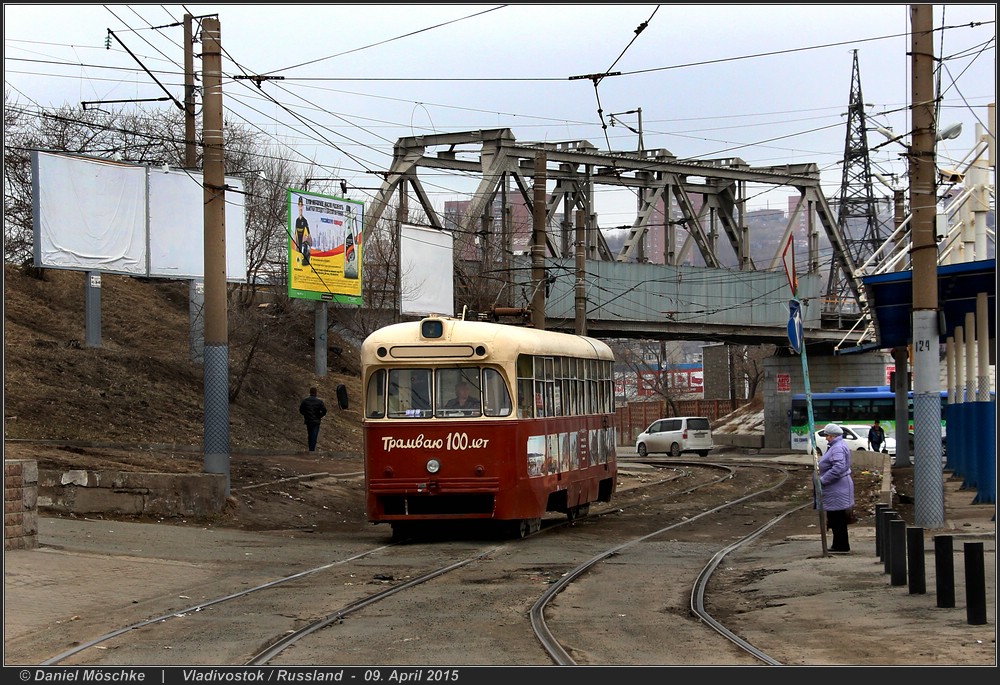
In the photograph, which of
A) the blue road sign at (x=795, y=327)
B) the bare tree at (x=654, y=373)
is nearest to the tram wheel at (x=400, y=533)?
the blue road sign at (x=795, y=327)

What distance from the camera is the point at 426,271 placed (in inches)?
1569

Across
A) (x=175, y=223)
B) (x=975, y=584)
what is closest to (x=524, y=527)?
(x=975, y=584)

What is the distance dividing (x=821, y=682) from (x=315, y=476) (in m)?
17.8

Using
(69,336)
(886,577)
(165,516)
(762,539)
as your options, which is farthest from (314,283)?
(886,577)

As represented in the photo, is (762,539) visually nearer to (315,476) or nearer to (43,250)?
(315,476)

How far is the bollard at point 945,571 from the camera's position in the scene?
34.4ft

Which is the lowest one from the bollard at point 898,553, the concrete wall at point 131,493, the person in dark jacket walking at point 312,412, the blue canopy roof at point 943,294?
the bollard at point 898,553

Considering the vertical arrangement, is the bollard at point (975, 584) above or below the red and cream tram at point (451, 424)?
below

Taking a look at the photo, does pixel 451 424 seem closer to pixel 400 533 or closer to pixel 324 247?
pixel 400 533

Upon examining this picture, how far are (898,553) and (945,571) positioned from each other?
1.71 meters

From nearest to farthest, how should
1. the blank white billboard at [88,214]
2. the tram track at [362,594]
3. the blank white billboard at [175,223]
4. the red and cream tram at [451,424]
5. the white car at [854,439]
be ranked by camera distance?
the tram track at [362,594], the red and cream tram at [451,424], the blank white billboard at [88,214], the blank white billboard at [175,223], the white car at [854,439]

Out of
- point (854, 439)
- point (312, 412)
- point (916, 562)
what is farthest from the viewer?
point (854, 439)

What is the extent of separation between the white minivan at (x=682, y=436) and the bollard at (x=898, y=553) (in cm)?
4235

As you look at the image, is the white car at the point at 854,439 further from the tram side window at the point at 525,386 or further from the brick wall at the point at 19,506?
the brick wall at the point at 19,506
